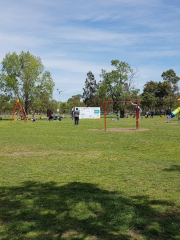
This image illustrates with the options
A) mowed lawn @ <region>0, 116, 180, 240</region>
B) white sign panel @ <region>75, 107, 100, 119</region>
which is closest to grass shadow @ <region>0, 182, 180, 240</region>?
mowed lawn @ <region>0, 116, 180, 240</region>

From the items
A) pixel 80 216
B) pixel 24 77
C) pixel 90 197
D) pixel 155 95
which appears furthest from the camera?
pixel 155 95

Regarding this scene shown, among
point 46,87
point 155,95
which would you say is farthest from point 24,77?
point 155,95

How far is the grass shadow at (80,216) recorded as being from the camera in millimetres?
3996

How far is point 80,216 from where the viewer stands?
4.64 meters

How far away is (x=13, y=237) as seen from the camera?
12.8ft

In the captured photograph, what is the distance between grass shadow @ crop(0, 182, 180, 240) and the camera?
13.1 feet

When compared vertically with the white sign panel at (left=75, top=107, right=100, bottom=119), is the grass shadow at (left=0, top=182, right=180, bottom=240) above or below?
below

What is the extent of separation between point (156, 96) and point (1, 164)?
94317mm

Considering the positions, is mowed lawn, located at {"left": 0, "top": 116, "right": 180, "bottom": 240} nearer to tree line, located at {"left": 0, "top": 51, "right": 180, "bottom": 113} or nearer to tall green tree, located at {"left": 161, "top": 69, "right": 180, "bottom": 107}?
tree line, located at {"left": 0, "top": 51, "right": 180, "bottom": 113}

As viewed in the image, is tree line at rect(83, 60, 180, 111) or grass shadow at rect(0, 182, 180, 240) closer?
grass shadow at rect(0, 182, 180, 240)

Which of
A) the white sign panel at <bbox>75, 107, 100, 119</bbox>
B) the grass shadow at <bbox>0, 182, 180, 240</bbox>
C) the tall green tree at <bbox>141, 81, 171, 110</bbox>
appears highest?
the tall green tree at <bbox>141, 81, 171, 110</bbox>

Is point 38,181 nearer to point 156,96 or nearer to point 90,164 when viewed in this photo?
point 90,164

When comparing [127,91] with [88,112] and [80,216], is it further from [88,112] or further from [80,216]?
[80,216]

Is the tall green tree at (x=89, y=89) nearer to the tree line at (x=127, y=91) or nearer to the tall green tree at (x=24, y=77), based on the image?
the tree line at (x=127, y=91)
